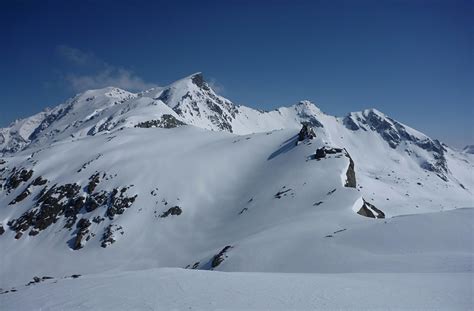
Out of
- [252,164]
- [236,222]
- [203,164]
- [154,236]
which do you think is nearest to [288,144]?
[252,164]

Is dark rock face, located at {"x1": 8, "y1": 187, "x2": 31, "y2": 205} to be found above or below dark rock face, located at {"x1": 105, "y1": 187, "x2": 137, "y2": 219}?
above

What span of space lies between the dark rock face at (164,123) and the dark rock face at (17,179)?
48.2 metres

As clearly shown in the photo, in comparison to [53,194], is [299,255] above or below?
below

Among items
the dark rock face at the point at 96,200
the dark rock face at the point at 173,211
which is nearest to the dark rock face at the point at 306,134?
the dark rock face at the point at 173,211

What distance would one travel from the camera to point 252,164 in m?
68.5

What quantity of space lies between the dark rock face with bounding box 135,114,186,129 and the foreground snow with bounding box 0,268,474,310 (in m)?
105

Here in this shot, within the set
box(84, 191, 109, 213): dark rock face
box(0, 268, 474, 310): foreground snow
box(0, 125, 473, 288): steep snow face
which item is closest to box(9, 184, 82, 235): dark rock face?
box(0, 125, 473, 288): steep snow face

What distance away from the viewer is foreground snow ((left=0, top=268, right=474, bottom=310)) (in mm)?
12984

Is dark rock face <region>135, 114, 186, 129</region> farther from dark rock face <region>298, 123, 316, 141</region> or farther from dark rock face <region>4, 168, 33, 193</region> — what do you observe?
dark rock face <region>298, 123, 316, 141</region>

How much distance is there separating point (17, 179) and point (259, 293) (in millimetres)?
77367

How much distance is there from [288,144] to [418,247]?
50588mm

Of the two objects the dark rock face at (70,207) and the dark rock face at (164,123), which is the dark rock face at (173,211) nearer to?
the dark rock face at (70,207)

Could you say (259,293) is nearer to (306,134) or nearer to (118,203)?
(118,203)

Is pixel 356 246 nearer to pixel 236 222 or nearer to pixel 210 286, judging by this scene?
pixel 210 286
